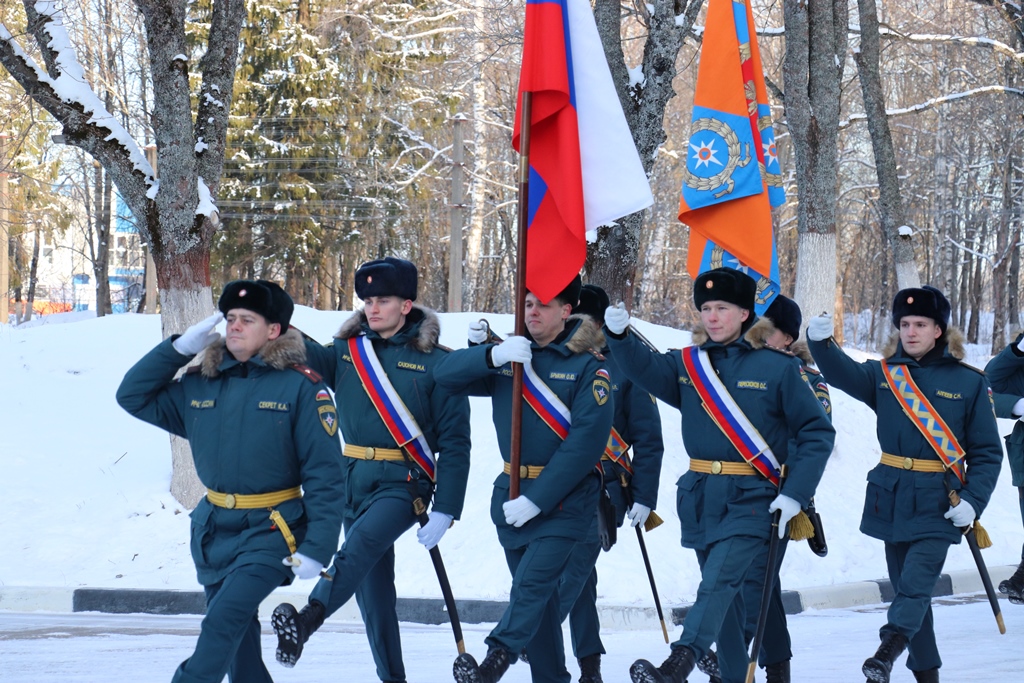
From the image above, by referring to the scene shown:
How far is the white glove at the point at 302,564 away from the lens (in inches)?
182

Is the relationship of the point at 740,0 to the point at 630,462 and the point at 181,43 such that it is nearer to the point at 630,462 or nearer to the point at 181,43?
the point at 630,462

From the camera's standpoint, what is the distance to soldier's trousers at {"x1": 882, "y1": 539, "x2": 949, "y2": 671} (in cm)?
622

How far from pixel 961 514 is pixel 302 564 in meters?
3.55

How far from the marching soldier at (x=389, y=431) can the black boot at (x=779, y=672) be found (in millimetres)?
1843

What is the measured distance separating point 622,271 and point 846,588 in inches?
137

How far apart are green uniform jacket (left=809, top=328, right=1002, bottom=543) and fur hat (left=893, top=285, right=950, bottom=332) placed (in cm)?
11

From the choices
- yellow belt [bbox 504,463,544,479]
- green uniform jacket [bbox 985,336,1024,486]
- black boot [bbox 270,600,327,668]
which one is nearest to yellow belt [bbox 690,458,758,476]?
yellow belt [bbox 504,463,544,479]

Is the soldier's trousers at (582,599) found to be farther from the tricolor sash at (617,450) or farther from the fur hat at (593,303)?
the fur hat at (593,303)

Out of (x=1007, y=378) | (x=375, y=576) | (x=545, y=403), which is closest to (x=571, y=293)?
(x=545, y=403)

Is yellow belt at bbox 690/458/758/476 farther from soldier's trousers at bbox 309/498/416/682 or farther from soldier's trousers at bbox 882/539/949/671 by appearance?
soldier's trousers at bbox 309/498/416/682

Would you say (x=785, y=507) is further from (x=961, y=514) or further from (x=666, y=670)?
(x=961, y=514)

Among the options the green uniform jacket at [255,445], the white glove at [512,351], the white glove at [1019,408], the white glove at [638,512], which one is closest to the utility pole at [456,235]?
the white glove at [1019,408]

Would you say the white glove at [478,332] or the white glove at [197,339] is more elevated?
the white glove at [197,339]

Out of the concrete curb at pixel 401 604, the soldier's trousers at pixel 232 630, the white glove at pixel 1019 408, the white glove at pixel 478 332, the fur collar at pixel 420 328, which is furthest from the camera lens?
the concrete curb at pixel 401 604
